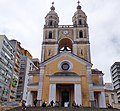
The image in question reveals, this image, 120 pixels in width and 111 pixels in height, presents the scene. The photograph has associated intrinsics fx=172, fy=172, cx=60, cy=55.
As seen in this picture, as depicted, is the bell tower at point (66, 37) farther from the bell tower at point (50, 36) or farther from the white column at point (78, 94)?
the white column at point (78, 94)

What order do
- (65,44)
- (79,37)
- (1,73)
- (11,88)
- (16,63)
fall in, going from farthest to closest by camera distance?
(16,63) → (11,88) → (1,73) → (65,44) → (79,37)

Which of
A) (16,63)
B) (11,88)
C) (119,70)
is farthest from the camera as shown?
(119,70)

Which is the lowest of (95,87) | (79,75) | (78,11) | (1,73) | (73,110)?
(73,110)

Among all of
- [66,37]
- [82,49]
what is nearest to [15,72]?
[66,37]

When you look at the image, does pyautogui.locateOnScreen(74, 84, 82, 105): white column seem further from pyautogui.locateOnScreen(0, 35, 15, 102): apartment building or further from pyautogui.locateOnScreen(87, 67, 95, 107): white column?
pyautogui.locateOnScreen(0, 35, 15, 102): apartment building

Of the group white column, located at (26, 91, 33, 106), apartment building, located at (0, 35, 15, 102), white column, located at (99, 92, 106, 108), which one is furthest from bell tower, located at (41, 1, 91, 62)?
apartment building, located at (0, 35, 15, 102)

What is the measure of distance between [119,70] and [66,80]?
5183 cm

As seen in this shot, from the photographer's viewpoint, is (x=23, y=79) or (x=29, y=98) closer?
(x=29, y=98)

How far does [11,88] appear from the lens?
51625mm

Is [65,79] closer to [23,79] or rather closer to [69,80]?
[69,80]

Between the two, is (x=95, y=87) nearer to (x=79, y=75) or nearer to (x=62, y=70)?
(x=79, y=75)

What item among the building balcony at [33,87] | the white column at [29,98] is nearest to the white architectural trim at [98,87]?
the building balcony at [33,87]

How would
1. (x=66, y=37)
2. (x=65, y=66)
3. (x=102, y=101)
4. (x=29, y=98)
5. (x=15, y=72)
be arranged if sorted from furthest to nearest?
(x=15, y=72)
(x=66, y=37)
(x=65, y=66)
(x=29, y=98)
(x=102, y=101)

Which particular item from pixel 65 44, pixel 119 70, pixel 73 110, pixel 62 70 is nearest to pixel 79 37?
pixel 65 44
